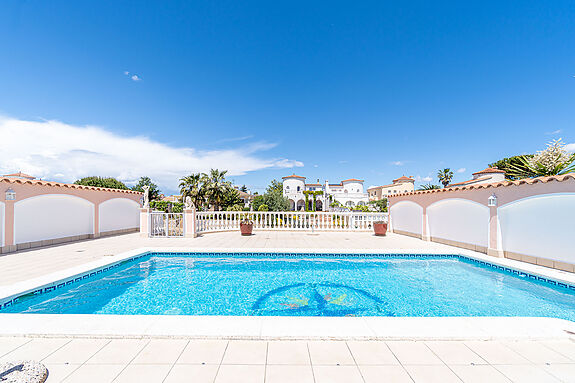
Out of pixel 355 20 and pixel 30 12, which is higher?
pixel 355 20

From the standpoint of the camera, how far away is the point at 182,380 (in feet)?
6.99

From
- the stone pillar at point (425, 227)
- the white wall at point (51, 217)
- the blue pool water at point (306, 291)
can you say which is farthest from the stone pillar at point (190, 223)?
the stone pillar at point (425, 227)

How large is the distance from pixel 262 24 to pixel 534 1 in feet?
41.4

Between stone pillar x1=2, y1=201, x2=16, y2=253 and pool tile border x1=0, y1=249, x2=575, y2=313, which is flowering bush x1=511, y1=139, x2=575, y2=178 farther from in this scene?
stone pillar x1=2, y1=201, x2=16, y2=253

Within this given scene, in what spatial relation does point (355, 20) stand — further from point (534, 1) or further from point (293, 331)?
point (293, 331)

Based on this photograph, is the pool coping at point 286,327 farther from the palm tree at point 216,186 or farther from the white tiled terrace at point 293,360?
the palm tree at point 216,186

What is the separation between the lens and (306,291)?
17.6 feet

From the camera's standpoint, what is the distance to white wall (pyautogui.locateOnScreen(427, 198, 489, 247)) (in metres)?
8.23

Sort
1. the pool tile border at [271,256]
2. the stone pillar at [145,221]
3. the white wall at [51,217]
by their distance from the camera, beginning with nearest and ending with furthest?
the pool tile border at [271,256] < the white wall at [51,217] < the stone pillar at [145,221]

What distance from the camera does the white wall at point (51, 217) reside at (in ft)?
27.5

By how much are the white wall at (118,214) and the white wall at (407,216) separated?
15262 millimetres

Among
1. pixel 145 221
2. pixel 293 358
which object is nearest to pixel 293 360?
pixel 293 358

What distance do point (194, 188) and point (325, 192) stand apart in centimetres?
2807

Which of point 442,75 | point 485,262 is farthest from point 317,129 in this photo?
point 485,262
